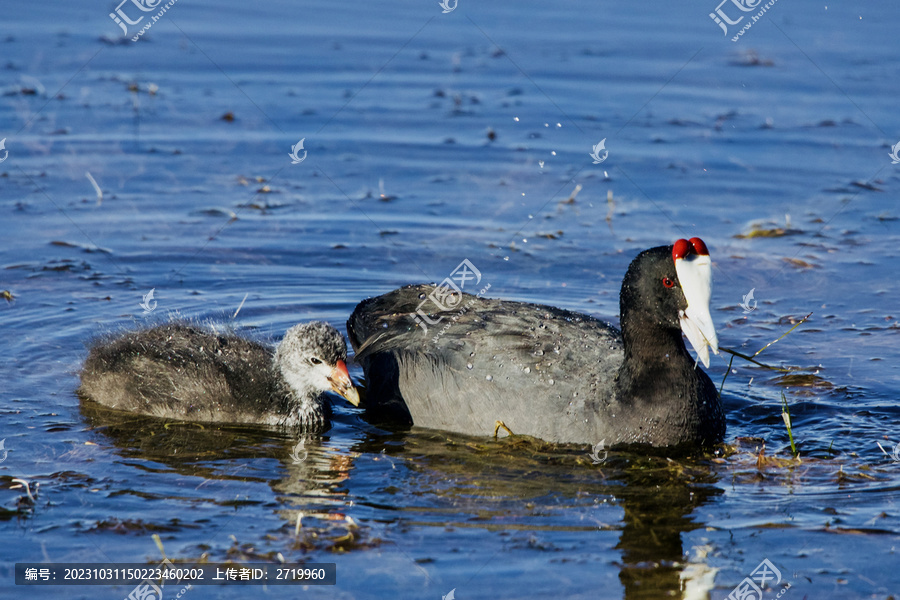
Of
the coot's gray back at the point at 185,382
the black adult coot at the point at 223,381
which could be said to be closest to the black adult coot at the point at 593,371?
the black adult coot at the point at 223,381

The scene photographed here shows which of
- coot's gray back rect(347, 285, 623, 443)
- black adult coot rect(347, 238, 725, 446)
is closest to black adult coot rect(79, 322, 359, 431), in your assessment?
coot's gray back rect(347, 285, 623, 443)

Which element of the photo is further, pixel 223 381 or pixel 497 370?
pixel 223 381

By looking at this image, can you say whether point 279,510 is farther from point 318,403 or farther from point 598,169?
point 598,169

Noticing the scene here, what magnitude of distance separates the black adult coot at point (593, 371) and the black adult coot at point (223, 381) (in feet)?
1.68

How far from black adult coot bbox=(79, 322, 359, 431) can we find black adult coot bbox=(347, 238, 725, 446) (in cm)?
51

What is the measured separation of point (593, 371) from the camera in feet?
18.7

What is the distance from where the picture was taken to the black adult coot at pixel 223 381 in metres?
5.89

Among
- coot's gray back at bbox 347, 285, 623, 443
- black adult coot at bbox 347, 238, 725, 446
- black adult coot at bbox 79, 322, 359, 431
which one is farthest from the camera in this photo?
black adult coot at bbox 79, 322, 359, 431

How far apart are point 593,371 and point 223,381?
6.45 feet

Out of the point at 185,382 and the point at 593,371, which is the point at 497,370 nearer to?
the point at 593,371

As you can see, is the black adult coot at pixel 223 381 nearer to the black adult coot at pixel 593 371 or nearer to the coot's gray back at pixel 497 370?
the coot's gray back at pixel 497 370

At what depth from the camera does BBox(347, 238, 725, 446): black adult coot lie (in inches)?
215

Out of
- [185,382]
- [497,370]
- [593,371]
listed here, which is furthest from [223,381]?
[593,371]

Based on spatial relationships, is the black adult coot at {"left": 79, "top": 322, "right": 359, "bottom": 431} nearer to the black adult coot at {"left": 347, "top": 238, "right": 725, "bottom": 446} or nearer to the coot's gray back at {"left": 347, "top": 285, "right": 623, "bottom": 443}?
the coot's gray back at {"left": 347, "top": 285, "right": 623, "bottom": 443}
